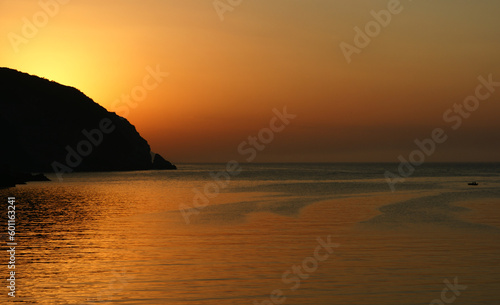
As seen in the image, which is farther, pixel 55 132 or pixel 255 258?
pixel 55 132

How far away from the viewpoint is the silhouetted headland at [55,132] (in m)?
158

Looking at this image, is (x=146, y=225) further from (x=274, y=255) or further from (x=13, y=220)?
(x=274, y=255)

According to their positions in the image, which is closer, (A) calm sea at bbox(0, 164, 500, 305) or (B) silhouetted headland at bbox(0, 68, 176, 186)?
(A) calm sea at bbox(0, 164, 500, 305)

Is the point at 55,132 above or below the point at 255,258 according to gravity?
above

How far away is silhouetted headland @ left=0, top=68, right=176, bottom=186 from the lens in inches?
6201

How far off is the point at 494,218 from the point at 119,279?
29174 mm

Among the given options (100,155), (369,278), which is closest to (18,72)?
(100,155)

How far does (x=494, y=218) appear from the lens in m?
39.3

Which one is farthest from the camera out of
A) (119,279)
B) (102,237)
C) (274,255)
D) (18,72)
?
(18,72)

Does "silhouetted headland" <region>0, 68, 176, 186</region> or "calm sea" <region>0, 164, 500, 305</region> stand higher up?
"silhouetted headland" <region>0, 68, 176, 186</region>

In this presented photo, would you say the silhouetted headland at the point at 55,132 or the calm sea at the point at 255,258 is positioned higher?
the silhouetted headland at the point at 55,132

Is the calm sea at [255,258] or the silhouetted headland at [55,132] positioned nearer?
the calm sea at [255,258]

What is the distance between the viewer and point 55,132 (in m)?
171

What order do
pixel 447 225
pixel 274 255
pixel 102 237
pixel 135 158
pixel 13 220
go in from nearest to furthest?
pixel 274 255, pixel 102 237, pixel 447 225, pixel 13 220, pixel 135 158
